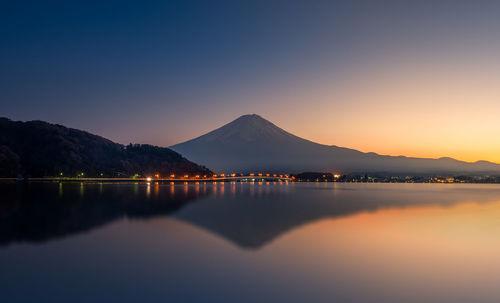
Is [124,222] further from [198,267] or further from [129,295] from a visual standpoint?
[129,295]

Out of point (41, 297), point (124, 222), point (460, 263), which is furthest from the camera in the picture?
point (124, 222)

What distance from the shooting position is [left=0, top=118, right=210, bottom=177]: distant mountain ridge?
11181 cm

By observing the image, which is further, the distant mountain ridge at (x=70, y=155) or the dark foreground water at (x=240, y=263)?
the distant mountain ridge at (x=70, y=155)

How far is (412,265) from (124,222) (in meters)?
14.4

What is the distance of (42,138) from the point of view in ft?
420

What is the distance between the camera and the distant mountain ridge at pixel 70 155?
11181 centimetres

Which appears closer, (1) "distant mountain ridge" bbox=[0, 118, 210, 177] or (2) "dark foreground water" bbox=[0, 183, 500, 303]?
(2) "dark foreground water" bbox=[0, 183, 500, 303]

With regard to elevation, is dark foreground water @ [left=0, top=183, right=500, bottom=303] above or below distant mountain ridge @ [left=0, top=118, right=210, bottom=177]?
below

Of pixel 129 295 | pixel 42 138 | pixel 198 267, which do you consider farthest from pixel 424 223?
pixel 42 138

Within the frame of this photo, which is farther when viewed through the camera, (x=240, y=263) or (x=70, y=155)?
(x=70, y=155)

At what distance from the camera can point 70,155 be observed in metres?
124

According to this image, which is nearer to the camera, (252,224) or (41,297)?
(41,297)

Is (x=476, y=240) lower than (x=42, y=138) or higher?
lower

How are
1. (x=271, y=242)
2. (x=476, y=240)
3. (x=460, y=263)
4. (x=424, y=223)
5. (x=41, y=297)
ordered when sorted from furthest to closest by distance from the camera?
(x=424, y=223) < (x=476, y=240) < (x=271, y=242) < (x=460, y=263) < (x=41, y=297)
